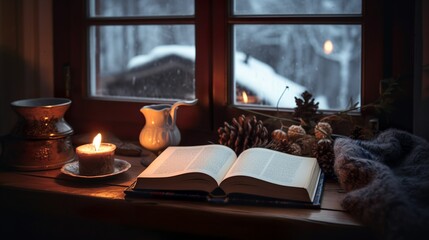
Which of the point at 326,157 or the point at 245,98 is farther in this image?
the point at 245,98

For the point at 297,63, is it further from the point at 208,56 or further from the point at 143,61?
the point at 143,61

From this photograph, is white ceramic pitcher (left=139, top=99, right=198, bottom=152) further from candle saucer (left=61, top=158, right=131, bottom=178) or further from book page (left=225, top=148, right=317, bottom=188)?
book page (left=225, top=148, right=317, bottom=188)

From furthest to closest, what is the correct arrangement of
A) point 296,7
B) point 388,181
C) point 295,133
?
point 296,7 < point 295,133 < point 388,181

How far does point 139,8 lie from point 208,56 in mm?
272

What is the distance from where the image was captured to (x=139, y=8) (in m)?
1.88

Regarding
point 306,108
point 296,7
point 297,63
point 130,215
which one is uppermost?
point 296,7

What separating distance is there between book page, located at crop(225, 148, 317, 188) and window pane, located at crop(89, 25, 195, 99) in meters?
0.44

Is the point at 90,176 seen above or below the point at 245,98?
below

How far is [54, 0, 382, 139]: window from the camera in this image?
1.68 metres

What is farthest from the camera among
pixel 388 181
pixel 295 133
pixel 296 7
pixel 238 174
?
pixel 296 7

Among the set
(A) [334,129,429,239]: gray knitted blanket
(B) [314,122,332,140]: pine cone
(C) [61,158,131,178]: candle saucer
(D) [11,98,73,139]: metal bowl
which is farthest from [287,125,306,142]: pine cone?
(D) [11,98,73,139]: metal bowl

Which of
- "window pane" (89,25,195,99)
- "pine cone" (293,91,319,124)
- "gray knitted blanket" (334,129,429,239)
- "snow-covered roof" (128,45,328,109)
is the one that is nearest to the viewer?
"gray knitted blanket" (334,129,429,239)

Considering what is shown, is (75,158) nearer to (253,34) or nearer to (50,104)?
(50,104)

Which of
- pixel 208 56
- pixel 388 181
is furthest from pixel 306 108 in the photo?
pixel 388 181
